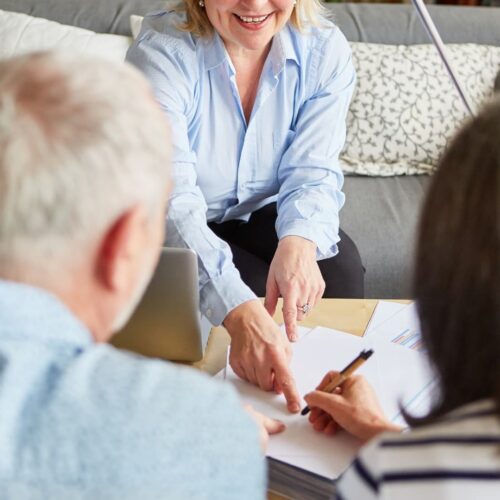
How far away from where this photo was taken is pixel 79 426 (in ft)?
1.95

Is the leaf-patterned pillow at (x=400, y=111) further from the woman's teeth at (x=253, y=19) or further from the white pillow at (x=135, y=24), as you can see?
the woman's teeth at (x=253, y=19)

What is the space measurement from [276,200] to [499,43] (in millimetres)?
1238

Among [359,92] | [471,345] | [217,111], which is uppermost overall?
[471,345]

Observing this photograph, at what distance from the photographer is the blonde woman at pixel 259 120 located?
1.60 meters

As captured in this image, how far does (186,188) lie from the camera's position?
1.51 meters

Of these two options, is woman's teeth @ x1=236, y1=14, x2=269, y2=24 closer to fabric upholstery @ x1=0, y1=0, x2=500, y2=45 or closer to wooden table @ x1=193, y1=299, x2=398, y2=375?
wooden table @ x1=193, y1=299, x2=398, y2=375

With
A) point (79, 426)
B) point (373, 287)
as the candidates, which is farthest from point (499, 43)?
point (79, 426)

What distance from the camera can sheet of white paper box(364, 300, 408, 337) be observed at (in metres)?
1.28

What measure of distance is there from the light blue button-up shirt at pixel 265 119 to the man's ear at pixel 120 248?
91 centimetres

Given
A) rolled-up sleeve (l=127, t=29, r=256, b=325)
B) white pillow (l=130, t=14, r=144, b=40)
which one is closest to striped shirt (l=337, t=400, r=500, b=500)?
rolled-up sleeve (l=127, t=29, r=256, b=325)

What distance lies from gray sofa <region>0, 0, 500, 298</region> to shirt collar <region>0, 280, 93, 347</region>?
1.56 m

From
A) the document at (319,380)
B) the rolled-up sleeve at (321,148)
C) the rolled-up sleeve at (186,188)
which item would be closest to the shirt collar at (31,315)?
the document at (319,380)

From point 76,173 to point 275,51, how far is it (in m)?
1.17

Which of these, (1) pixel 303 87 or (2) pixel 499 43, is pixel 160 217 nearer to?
(1) pixel 303 87
